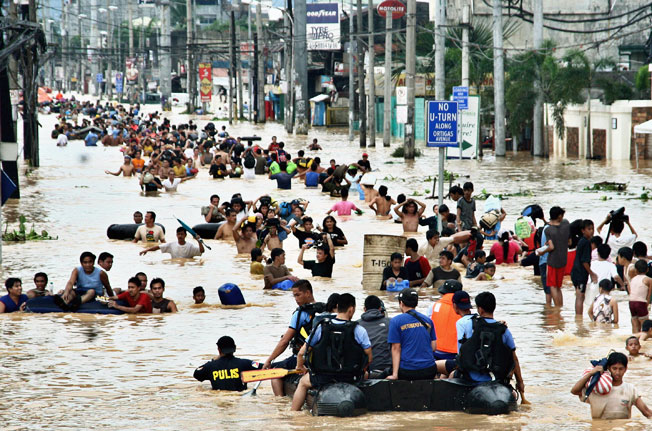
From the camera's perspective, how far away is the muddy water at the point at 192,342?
951 cm

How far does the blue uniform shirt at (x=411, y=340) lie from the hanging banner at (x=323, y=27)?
55579mm

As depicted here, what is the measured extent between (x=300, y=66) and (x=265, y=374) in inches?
2295

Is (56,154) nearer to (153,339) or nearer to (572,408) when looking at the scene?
(153,339)

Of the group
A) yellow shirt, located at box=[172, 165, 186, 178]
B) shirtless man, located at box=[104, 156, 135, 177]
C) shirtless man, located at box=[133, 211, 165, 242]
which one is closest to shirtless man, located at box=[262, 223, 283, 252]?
shirtless man, located at box=[133, 211, 165, 242]

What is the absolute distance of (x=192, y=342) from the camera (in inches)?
520

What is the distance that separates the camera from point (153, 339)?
13469 mm

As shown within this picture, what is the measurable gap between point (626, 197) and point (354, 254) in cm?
1091

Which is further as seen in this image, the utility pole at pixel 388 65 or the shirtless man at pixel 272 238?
the utility pole at pixel 388 65

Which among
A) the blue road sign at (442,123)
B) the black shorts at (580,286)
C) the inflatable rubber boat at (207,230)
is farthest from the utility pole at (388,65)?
the black shorts at (580,286)

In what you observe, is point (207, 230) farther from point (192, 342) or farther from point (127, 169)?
point (127, 169)

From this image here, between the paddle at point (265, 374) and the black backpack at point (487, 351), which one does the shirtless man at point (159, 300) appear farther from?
the black backpack at point (487, 351)

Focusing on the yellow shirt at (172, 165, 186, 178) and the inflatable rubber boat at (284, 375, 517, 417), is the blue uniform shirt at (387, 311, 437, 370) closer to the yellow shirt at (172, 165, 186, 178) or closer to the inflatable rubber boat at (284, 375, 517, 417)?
the inflatable rubber boat at (284, 375, 517, 417)

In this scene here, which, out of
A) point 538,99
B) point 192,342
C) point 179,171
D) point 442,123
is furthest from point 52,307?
point 538,99

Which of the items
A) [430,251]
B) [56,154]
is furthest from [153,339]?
[56,154]
